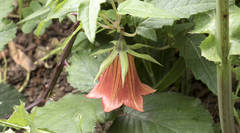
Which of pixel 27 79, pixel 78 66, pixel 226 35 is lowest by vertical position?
pixel 27 79

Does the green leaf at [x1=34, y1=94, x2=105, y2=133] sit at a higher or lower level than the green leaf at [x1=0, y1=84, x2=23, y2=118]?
higher

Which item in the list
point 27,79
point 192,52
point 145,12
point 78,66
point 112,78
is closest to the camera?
point 145,12

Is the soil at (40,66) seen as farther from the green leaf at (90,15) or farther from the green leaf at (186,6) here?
the green leaf at (90,15)

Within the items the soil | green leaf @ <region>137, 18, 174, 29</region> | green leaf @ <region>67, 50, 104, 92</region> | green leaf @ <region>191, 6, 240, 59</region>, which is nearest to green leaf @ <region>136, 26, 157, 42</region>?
green leaf @ <region>137, 18, 174, 29</region>

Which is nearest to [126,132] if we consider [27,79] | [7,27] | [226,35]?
[226,35]

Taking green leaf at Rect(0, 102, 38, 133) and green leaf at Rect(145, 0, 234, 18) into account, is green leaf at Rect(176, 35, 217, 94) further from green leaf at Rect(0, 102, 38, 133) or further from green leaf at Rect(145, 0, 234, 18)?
green leaf at Rect(0, 102, 38, 133)

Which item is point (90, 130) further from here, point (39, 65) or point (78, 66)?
point (39, 65)
